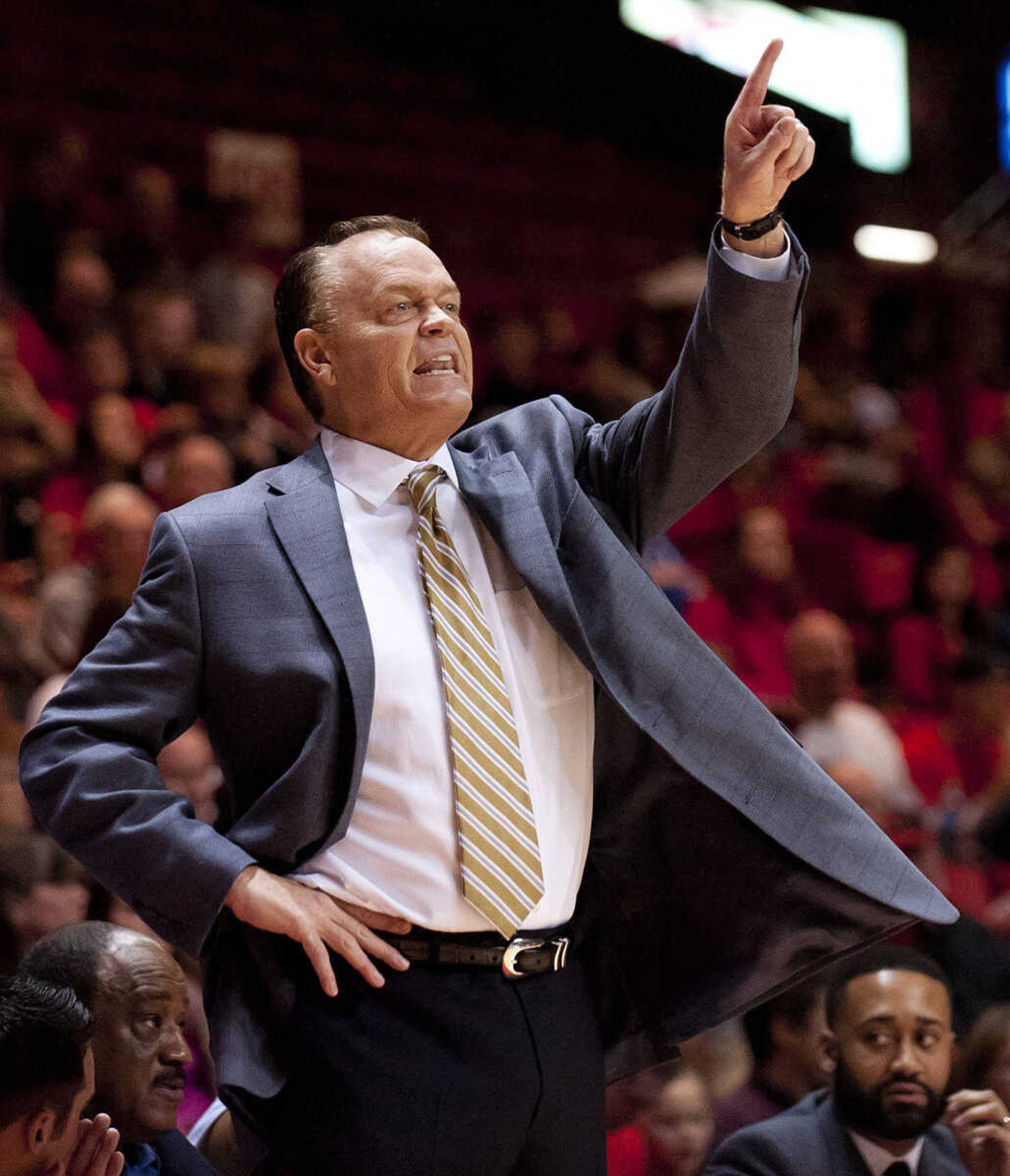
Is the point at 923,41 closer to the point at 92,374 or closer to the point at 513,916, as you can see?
the point at 92,374

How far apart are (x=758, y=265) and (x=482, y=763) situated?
0.59 metres

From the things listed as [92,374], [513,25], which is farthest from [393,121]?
[92,374]

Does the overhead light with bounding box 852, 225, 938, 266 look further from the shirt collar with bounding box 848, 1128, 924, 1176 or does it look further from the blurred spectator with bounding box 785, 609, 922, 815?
the shirt collar with bounding box 848, 1128, 924, 1176

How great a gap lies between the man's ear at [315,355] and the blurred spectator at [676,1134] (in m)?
1.79

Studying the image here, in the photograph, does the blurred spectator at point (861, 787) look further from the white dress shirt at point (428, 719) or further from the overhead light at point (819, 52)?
the overhead light at point (819, 52)

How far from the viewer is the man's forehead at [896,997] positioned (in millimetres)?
2695

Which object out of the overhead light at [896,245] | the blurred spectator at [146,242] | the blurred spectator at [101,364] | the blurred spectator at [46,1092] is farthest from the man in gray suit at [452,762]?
the overhead light at [896,245]

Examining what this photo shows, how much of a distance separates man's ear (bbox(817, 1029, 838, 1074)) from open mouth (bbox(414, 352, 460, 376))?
1326mm

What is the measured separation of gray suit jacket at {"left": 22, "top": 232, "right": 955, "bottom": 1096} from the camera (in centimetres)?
182

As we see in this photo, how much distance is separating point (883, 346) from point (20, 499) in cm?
479

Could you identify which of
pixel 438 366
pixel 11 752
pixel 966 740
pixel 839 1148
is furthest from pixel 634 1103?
pixel 966 740

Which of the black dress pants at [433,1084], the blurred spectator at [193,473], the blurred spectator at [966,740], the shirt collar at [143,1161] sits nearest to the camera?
the black dress pants at [433,1084]

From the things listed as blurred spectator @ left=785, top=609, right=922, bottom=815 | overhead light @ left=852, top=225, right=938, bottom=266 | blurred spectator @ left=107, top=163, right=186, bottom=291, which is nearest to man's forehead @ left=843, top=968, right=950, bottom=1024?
blurred spectator @ left=785, top=609, right=922, bottom=815

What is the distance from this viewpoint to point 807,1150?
8.50ft
